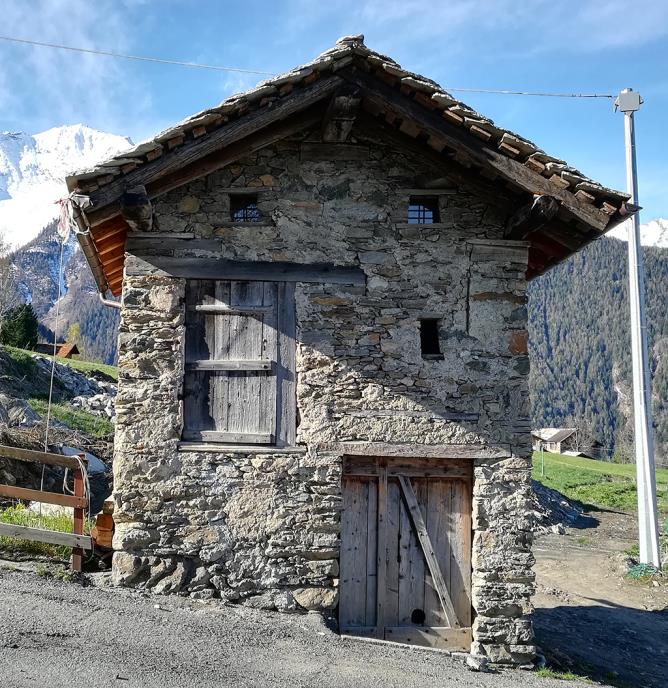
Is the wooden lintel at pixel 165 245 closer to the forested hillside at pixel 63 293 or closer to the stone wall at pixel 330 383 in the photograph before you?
the stone wall at pixel 330 383

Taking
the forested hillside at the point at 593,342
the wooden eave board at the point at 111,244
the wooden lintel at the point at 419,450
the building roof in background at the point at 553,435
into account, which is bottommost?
the building roof in background at the point at 553,435

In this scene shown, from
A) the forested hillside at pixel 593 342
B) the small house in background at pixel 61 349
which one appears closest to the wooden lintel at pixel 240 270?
the small house in background at pixel 61 349

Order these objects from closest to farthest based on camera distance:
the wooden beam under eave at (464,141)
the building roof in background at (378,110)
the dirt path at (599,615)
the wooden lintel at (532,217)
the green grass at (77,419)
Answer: the building roof in background at (378,110)
the wooden lintel at (532,217)
the wooden beam under eave at (464,141)
the dirt path at (599,615)
the green grass at (77,419)

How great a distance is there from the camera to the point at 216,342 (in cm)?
723

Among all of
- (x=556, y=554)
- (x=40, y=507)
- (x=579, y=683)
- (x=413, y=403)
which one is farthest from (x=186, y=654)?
(x=556, y=554)

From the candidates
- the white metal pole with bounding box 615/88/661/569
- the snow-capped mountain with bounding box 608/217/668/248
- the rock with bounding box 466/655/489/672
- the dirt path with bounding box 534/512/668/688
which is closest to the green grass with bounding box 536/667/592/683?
the rock with bounding box 466/655/489/672

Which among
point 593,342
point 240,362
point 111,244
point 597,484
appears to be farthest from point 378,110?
point 593,342

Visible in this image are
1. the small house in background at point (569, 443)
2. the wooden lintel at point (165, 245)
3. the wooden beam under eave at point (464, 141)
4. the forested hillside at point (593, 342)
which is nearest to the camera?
the wooden beam under eave at point (464, 141)

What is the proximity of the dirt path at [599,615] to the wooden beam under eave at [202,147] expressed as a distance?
7019 mm

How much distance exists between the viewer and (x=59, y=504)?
7031mm

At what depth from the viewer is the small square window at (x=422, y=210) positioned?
7617 mm

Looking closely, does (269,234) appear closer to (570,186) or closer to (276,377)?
(276,377)

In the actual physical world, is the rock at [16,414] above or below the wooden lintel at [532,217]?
below

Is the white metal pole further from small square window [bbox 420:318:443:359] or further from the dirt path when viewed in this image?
small square window [bbox 420:318:443:359]
